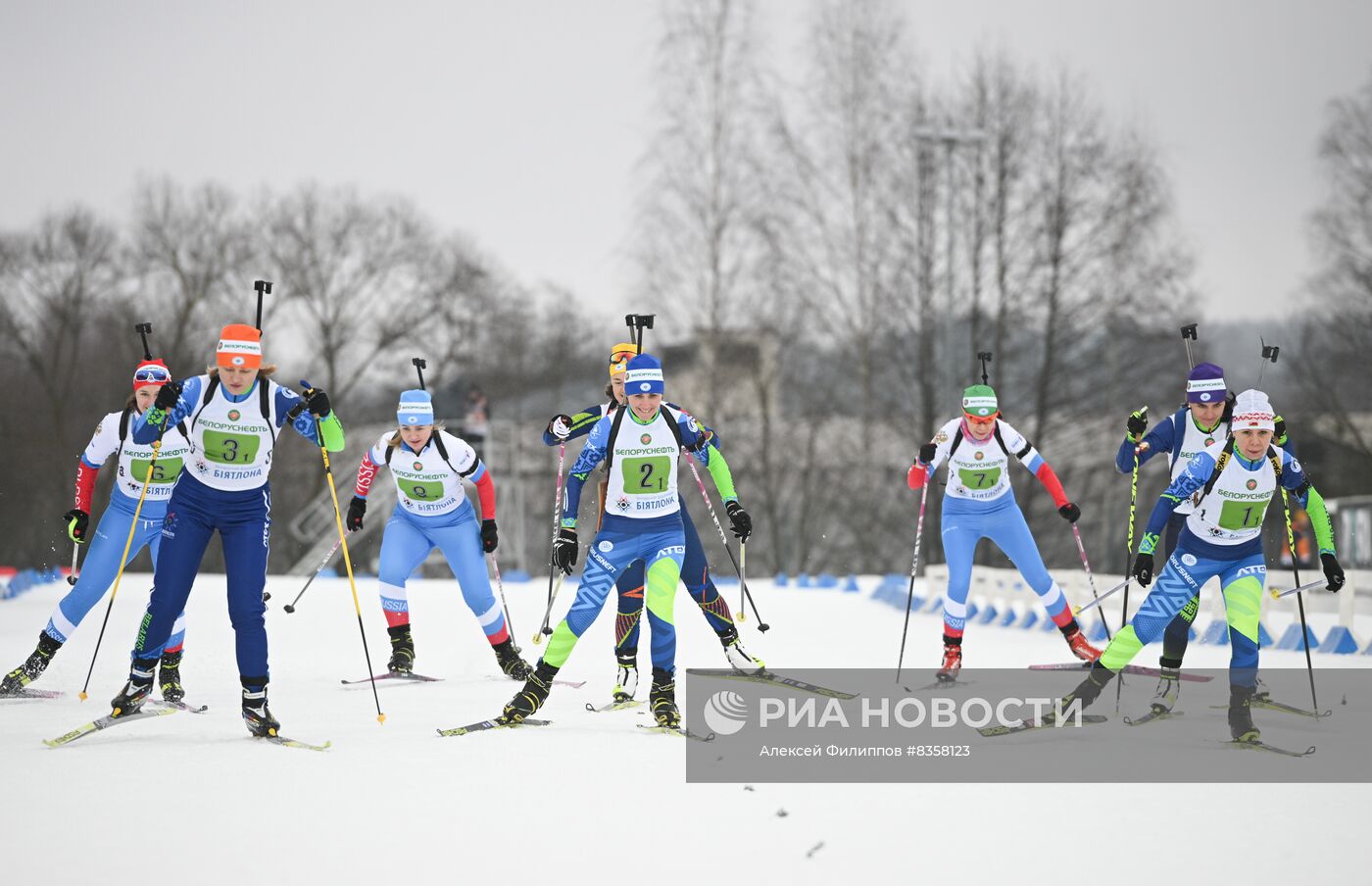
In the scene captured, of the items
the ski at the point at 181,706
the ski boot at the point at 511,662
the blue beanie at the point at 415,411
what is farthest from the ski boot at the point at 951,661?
the ski at the point at 181,706

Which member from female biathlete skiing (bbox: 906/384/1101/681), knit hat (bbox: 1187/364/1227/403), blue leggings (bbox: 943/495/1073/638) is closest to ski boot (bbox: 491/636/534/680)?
female biathlete skiing (bbox: 906/384/1101/681)

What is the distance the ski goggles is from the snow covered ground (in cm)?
209

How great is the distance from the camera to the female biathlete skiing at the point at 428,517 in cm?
931

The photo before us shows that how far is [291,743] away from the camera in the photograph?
22.2 ft

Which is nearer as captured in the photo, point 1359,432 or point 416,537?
point 416,537

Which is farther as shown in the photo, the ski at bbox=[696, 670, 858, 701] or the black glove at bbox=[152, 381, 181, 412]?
the ski at bbox=[696, 670, 858, 701]

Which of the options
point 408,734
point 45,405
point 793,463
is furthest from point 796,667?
point 45,405

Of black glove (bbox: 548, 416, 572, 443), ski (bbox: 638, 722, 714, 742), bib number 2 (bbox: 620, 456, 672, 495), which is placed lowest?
ski (bbox: 638, 722, 714, 742)

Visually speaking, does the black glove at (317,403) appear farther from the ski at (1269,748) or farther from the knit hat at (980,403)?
the ski at (1269,748)

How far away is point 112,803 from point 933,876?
3238 mm

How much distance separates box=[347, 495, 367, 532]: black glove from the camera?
27.0 feet

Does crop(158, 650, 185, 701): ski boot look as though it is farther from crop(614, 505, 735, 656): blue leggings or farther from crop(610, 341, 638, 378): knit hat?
crop(610, 341, 638, 378): knit hat

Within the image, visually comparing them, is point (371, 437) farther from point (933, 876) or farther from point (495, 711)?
point (933, 876)

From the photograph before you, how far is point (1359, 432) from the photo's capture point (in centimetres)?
2862
